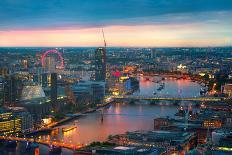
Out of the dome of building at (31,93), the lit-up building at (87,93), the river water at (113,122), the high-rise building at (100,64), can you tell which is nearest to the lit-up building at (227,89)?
the river water at (113,122)

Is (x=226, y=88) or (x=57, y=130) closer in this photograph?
(x=57, y=130)

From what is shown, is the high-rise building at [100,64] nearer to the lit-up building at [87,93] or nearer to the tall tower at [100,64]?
the tall tower at [100,64]

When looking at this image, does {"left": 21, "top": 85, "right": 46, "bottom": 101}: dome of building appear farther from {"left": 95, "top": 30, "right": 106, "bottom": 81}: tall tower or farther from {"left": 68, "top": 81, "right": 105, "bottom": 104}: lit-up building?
{"left": 95, "top": 30, "right": 106, "bottom": 81}: tall tower

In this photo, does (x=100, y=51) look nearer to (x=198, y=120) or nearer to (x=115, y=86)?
(x=115, y=86)

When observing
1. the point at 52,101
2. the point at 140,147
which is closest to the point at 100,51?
the point at 52,101

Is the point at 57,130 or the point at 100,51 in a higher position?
the point at 100,51

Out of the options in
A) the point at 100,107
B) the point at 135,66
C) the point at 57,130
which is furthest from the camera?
the point at 135,66

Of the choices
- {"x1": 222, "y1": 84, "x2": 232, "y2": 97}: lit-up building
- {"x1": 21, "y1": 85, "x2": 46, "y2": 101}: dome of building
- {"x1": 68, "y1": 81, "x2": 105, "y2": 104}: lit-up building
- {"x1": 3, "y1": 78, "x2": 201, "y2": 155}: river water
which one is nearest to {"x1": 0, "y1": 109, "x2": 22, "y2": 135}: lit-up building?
{"x1": 3, "y1": 78, "x2": 201, "y2": 155}: river water

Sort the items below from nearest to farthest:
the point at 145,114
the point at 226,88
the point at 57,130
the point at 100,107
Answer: the point at 57,130 < the point at 145,114 < the point at 100,107 < the point at 226,88
